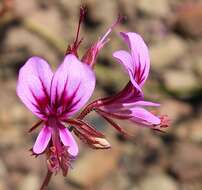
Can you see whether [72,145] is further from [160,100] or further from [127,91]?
[160,100]

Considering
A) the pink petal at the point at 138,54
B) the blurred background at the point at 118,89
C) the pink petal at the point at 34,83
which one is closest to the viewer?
the pink petal at the point at 34,83

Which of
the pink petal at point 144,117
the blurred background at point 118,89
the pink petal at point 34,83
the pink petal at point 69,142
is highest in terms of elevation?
the pink petal at point 34,83

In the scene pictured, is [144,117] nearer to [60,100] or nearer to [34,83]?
[60,100]

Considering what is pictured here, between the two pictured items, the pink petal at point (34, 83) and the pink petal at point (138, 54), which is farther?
the pink petal at point (138, 54)

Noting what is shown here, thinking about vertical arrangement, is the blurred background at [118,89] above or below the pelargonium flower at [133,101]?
below

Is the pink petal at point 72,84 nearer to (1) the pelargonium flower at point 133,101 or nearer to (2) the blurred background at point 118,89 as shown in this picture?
(1) the pelargonium flower at point 133,101

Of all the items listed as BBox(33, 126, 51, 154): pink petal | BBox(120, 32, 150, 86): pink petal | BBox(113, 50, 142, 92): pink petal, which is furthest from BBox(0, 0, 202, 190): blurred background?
BBox(33, 126, 51, 154): pink petal

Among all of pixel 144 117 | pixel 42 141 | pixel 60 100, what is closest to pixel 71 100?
pixel 60 100

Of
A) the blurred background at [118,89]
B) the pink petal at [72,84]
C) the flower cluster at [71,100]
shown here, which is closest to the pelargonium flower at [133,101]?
the flower cluster at [71,100]
